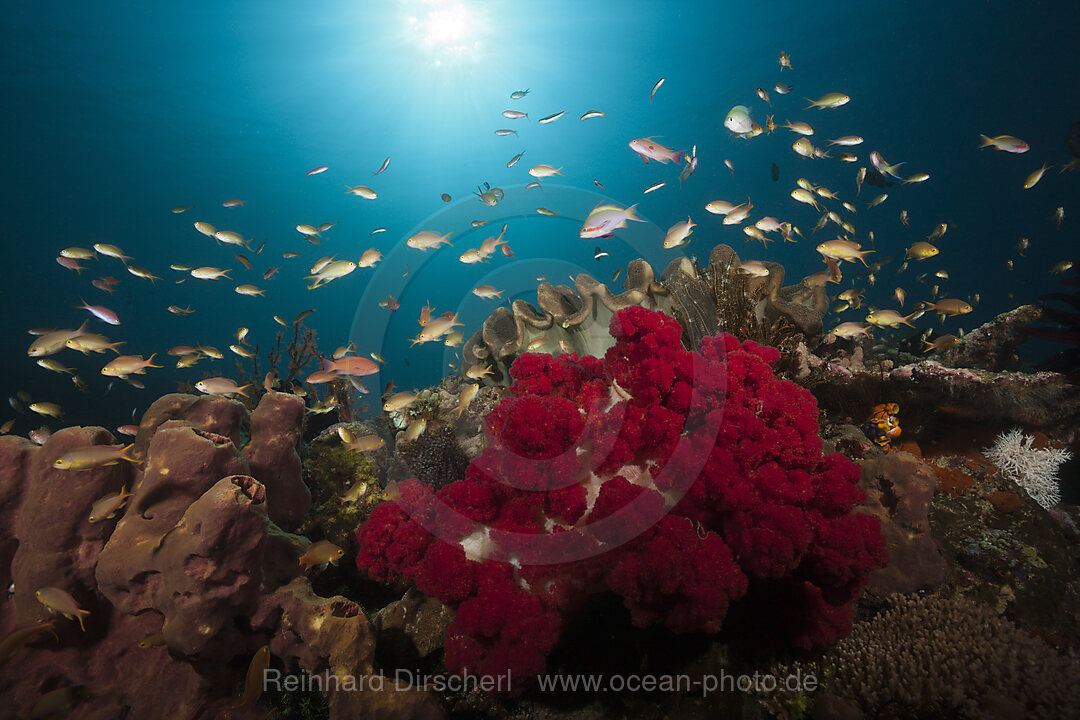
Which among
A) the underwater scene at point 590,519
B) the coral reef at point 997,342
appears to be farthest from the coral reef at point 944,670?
the coral reef at point 997,342

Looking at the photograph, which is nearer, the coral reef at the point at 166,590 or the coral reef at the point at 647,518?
the coral reef at the point at 647,518

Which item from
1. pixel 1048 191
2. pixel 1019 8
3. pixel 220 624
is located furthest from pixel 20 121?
pixel 1048 191

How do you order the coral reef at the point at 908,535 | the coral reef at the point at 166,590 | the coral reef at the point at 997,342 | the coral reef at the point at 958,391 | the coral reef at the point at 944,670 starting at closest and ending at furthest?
the coral reef at the point at 944,670, the coral reef at the point at 166,590, the coral reef at the point at 908,535, the coral reef at the point at 958,391, the coral reef at the point at 997,342

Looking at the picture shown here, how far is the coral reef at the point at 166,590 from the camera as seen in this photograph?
95.8 inches

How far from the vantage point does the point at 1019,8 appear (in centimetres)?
2709

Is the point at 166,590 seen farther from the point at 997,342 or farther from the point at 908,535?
the point at 997,342

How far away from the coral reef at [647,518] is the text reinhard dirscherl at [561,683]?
0.27 metres

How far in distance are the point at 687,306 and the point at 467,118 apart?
58.5 meters

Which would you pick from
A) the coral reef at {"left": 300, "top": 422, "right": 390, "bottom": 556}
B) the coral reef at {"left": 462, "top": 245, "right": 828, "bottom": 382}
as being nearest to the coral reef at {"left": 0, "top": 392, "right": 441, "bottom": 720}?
the coral reef at {"left": 300, "top": 422, "right": 390, "bottom": 556}

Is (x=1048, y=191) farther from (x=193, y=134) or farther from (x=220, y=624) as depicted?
(x=193, y=134)

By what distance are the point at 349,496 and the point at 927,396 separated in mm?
6624

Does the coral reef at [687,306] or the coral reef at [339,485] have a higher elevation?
the coral reef at [687,306]

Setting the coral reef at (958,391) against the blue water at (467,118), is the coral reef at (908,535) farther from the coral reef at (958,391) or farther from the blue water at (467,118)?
A: the blue water at (467,118)

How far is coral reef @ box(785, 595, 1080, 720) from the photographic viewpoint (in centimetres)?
232
